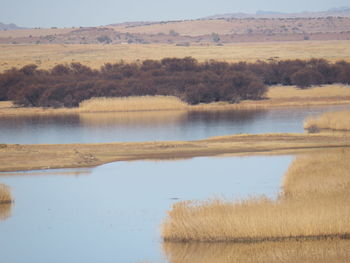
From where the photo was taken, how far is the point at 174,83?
47.3 metres

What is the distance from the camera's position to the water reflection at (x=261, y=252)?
40.4 ft

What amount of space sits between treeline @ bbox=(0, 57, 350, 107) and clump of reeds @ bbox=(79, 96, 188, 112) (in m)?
1.84

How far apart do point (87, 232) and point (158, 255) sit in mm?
2336

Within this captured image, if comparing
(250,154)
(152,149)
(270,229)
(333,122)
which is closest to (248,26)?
(333,122)

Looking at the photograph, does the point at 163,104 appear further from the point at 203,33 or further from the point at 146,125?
the point at 203,33

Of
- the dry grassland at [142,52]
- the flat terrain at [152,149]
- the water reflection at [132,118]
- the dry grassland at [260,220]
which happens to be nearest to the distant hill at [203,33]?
the dry grassland at [142,52]

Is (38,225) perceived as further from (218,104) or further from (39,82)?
(39,82)

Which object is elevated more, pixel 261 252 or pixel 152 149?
pixel 261 252

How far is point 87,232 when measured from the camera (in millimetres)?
14727

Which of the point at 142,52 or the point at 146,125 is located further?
the point at 142,52

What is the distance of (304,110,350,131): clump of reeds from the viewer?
28.6 m

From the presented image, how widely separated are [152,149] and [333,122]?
7.86 metres

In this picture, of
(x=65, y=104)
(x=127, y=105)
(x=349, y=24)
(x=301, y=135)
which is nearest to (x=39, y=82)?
(x=65, y=104)

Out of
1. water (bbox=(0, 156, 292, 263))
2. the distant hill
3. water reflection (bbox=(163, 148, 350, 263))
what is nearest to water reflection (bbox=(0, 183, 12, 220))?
water (bbox=(0, 156, 292, 263))
